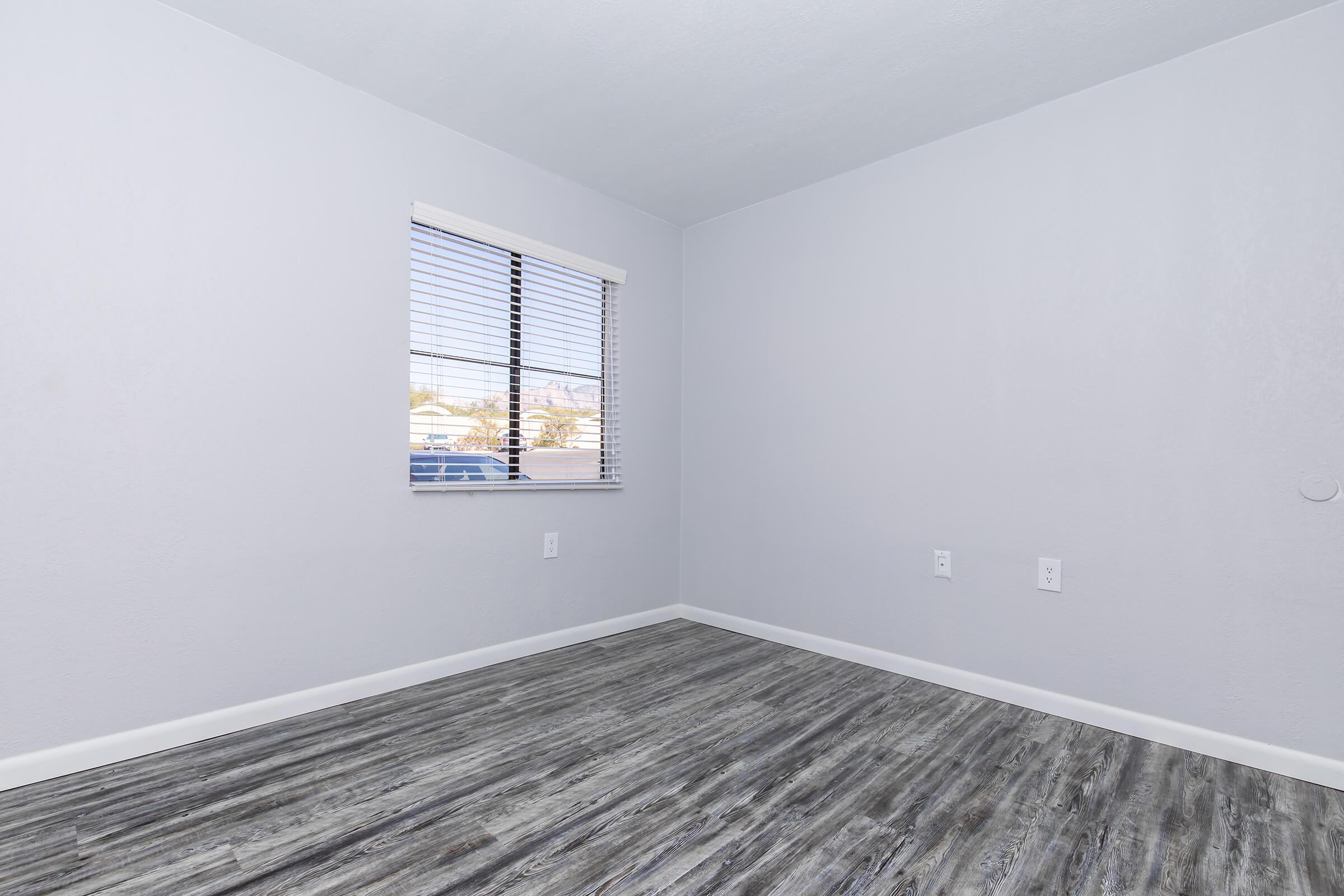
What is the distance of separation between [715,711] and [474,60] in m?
2.50

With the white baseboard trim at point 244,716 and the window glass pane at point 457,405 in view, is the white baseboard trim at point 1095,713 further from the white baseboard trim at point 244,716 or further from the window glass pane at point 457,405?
the window glass pane at point 457,405

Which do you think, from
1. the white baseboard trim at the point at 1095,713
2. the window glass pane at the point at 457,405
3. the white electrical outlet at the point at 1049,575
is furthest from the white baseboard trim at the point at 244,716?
the white electrical outlet at the point at 1049,575

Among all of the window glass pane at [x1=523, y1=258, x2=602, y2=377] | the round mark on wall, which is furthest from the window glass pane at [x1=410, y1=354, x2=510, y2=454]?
the round mark on wall

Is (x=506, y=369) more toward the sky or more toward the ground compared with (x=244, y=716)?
more toward the sky

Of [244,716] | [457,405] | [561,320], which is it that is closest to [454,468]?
[457,405]

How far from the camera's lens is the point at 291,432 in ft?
7.79

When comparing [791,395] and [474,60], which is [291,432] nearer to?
[474,60]

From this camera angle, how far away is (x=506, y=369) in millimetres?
3094

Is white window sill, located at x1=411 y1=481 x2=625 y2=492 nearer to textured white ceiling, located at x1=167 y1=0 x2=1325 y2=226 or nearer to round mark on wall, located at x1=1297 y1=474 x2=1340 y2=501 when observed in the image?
textured white ceiling, located at x1=167 y1=0 x2=1325 y2=226

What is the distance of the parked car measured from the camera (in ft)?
9.02

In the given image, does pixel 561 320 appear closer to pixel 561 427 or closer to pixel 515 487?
pixel 561 427

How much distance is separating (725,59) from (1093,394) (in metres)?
1.79

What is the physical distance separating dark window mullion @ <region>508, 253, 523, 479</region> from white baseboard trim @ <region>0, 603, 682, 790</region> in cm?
82

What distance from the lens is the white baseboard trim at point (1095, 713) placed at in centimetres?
201
